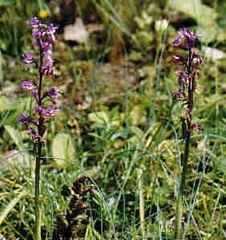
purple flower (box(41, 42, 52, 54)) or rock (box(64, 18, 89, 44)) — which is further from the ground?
purple flower (box(41, 42, 52, 54))

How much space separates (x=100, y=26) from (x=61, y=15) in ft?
0.71

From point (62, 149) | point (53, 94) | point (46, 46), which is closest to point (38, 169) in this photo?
point (53, 94)

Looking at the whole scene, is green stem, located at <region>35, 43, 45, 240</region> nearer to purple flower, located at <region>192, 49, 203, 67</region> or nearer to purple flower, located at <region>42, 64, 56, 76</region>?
purple flower, located at <region>42, 64, 56, 76</region>

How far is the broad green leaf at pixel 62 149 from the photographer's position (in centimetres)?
236

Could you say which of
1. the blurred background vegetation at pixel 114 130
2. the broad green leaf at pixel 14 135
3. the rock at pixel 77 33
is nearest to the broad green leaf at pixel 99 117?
the blurred background vegetation at pixel 114 130

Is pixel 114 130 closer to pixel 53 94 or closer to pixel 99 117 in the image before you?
pixel 99 117

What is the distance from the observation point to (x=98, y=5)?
326 cm

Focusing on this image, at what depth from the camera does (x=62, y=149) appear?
7.87 feet

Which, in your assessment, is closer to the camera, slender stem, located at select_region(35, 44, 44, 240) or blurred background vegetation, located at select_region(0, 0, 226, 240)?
slender stem, located at select_region(35, 44, 44, 240)

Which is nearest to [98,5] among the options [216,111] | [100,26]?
[100,26]

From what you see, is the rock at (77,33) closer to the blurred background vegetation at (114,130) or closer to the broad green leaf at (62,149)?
the blurred background vegetation at (114,130)

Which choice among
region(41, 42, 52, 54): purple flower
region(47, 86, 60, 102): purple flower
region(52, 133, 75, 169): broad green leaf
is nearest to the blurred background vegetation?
region(52, 133, 75, 169): broad green leaf

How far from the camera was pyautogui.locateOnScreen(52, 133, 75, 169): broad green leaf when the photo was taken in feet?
7.75

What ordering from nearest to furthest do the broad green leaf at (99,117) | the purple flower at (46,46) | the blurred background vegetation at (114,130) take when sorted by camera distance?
the purple flower at (46,46), the blurred background vegetation at (114,130), the broad green leaf at (99,117)
